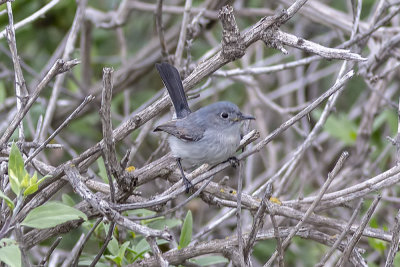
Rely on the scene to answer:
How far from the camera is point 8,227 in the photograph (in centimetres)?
222

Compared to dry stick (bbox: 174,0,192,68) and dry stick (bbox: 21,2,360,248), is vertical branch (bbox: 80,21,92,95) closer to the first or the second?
dry stick (bbox: 174,0,192,68)

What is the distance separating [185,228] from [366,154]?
2.17m

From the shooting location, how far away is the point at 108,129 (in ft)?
7.22

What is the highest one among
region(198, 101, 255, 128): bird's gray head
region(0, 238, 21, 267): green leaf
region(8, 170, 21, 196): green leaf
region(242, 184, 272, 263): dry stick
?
region(198, 101, 255, 128): bird's gray head

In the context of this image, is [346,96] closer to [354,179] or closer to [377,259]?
[354,179]

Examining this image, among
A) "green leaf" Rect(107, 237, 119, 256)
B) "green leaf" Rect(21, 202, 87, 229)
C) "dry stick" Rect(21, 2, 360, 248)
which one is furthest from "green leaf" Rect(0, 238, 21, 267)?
"green leaf" Rect(107, 237, 119, 256)

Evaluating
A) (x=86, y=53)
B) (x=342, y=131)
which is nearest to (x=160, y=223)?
(x=342, y=131)

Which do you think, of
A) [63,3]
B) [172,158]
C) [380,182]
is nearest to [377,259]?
[380,182]

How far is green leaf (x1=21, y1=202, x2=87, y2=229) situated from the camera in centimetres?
211

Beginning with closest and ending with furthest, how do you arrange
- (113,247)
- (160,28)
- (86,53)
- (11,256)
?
(11,256), (113,247), (160,28), (86,53)

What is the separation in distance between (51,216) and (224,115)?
4.73ft

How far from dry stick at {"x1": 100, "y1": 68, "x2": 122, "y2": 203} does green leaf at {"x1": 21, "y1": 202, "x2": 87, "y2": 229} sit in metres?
0.21

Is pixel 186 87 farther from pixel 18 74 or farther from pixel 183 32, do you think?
pixel 183 32

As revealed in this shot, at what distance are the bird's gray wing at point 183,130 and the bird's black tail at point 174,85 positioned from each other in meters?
0.09
